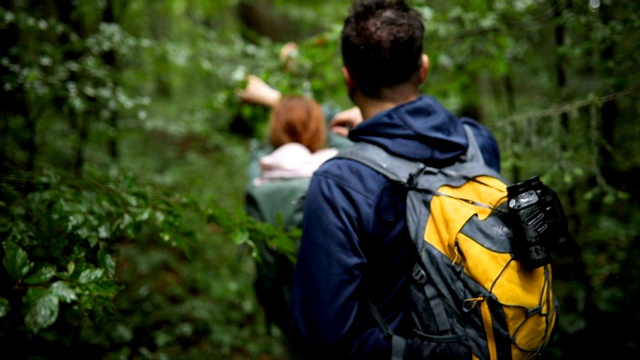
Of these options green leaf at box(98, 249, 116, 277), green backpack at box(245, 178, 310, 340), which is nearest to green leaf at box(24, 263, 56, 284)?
green leaf at box(98, 249, 116, 277)

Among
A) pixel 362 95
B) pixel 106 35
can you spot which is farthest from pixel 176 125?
pixel 362 95

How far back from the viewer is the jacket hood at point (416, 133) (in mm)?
1438

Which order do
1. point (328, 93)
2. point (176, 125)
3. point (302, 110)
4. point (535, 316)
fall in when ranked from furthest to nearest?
point (176, 125) → point (328, 93) → point (302, 110) → point (535, 316)

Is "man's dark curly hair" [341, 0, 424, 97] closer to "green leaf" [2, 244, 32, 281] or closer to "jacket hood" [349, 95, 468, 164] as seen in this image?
"jacket hood" [349, 95, 468, 164]

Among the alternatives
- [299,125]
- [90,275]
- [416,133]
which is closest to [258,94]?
[299,125]

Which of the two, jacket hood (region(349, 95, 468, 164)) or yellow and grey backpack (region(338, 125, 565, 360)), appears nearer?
yellow and grey backpack (region(338, 125, 565, 360))

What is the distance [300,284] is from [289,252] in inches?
14.8

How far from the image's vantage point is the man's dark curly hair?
147cm

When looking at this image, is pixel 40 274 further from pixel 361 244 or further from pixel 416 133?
pixel 416 133

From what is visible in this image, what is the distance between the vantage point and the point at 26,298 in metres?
1.05

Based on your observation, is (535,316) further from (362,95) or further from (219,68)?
(219,68)

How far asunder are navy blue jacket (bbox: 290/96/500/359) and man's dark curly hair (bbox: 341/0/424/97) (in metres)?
0.16

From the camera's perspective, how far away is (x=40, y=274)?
1.12 m

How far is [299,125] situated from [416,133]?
94 centimetres
